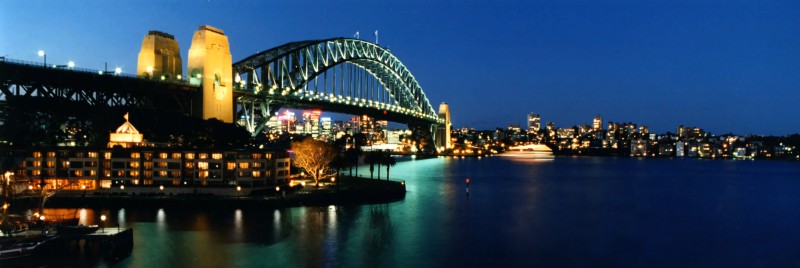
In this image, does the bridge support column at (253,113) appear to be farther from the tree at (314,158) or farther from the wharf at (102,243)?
the wharf at (102,243)

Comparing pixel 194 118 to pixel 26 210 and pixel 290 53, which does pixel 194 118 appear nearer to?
pixel 26 210

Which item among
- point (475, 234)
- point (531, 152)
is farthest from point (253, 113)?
point (531, 152)

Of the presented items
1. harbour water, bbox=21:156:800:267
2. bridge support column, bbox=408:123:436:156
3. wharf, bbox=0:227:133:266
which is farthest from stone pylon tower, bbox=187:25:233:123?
bridge support column, bbox=408:123:436:156

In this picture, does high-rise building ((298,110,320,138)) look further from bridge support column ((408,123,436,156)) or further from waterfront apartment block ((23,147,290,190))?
waterfront apartment block ((23,147,290,190))

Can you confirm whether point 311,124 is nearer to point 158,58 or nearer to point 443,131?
point 443,131

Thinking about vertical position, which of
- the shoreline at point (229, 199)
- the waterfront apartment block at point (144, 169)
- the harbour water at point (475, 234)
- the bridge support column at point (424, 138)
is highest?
the bridge support column at point (424, 138)

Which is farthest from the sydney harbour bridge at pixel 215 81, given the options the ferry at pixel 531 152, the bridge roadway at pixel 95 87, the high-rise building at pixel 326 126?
the high-rise building at pixel 326 126
